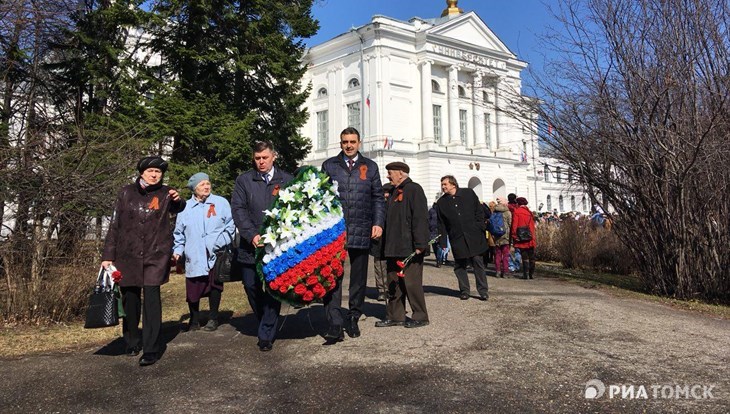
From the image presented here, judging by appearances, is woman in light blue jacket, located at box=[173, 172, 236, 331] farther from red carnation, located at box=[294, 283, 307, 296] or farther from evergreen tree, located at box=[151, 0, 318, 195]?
evergreen tree, located at box=[151, 0, 318, 195]

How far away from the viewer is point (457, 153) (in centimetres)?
4581

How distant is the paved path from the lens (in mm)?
3439

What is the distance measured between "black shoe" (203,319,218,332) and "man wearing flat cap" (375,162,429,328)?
1923mm

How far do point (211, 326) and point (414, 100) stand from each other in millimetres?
41227

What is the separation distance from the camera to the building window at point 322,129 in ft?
157

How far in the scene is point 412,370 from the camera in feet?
13.4

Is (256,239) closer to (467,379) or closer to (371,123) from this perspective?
(467,379)

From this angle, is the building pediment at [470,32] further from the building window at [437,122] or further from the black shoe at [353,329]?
the black shoe at [353,329]

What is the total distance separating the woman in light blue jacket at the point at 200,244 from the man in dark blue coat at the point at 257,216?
95 centimetres

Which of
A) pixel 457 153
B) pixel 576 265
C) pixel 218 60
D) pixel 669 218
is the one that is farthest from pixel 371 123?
pixel 669 218

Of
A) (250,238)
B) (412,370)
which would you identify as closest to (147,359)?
(250,238)

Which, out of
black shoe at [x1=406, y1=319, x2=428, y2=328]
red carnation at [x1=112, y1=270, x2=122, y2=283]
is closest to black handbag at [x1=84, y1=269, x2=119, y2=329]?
red carnation at [x1=112, y1=270, x2=122, y2=283]

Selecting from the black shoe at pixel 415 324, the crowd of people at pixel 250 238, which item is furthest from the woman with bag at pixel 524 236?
the black shoe at pixel 415 324

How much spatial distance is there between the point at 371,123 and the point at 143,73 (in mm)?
29357
